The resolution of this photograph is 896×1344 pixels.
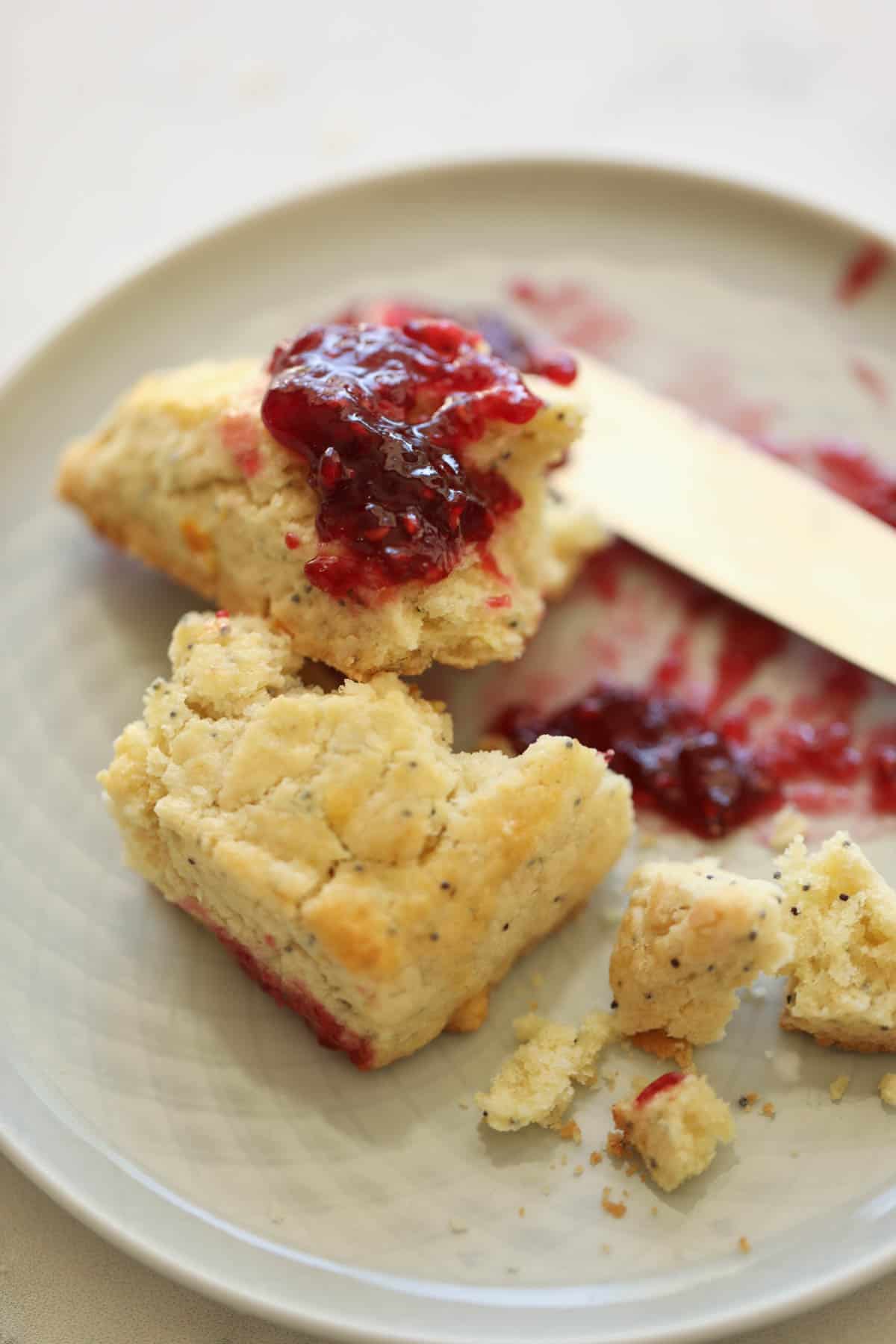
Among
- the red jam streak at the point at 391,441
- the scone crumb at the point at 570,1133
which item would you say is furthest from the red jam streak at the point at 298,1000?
the red jam streak at the point at 391,441

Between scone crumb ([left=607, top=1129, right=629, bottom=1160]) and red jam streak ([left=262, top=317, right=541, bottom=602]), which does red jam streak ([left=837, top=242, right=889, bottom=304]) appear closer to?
red jam streak ([left=262, top=317, right=541, bottom=602])

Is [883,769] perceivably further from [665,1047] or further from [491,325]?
[491,325]

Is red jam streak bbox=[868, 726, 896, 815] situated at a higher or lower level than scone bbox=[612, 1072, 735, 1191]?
lower

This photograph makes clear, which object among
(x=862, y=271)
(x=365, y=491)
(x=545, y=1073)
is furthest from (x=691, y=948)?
(x=862, y=271)

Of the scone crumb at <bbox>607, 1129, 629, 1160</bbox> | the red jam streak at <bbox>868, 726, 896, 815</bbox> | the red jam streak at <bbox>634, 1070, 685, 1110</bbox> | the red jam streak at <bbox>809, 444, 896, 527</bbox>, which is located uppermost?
the red jam streak at <bbox>809, 444, 896, 527</bbox>

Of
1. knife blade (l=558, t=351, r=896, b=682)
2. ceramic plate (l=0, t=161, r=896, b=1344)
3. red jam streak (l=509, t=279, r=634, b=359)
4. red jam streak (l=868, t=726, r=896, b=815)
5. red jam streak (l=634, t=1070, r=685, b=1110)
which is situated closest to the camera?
ceramic plate (l=0, t=161, r=896, b=1344)

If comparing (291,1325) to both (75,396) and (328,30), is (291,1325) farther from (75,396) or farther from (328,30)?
(328,30)

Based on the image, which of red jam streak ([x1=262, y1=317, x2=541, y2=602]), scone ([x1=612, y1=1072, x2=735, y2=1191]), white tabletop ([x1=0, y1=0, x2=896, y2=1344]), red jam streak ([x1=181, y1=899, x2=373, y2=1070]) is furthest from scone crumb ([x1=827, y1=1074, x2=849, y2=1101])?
white tabletop ([x1=0, y1=0, x2=896, y2=1344])
